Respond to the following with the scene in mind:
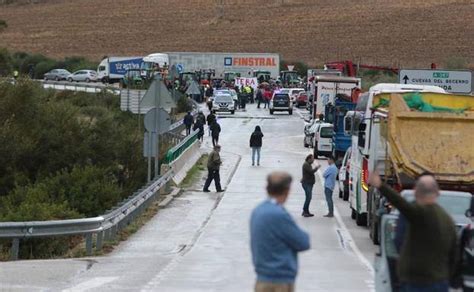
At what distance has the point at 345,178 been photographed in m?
32.8

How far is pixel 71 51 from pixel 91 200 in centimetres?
9732

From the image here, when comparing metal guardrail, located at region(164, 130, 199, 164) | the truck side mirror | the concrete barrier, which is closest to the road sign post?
the concrete barrier

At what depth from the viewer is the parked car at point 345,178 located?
31992mm

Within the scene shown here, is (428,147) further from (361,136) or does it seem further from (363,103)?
(363,103)

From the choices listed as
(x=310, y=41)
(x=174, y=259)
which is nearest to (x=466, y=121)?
(x=174, y=259)

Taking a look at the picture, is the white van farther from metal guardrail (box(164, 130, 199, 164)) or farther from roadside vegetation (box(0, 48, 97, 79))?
roadside vegetation (box(0, 48, 97, 79))

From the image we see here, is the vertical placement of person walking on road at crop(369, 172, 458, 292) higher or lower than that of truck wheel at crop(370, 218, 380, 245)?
higher

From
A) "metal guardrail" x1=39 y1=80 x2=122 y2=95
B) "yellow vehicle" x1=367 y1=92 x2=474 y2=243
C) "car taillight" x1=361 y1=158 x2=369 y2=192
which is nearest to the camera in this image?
"yellow vehicle" x1=367 y1=92 x2=474 y2=243

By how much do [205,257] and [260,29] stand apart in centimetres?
10880

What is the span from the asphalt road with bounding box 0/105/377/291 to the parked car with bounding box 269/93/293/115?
38.8 meters

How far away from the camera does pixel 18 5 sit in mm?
148500

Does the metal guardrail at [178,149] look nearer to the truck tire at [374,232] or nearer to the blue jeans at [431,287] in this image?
the truck tire at [374,232]

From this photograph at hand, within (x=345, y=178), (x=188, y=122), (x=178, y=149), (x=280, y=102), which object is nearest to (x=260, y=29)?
(x=280, y=102)

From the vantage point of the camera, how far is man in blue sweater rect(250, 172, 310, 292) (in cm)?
977
